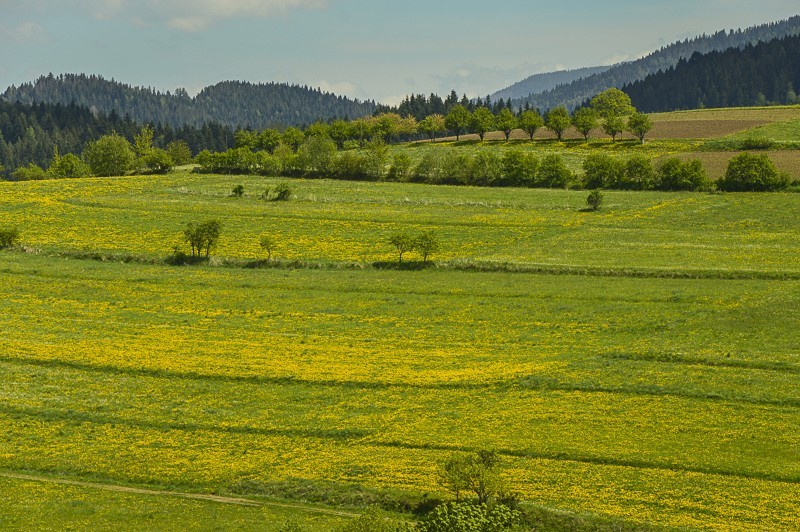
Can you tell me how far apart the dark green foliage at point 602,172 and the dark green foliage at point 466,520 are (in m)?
104

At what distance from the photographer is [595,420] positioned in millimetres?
41125

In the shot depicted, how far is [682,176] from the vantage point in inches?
4793

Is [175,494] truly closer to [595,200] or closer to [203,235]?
[203,235]

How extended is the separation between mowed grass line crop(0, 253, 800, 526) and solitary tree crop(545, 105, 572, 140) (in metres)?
110

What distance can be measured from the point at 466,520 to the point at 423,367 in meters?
23.2

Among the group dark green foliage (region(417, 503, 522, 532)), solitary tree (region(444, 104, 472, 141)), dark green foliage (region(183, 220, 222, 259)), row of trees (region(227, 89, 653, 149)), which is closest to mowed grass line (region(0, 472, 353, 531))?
dark green foliage (region(417, 503, 522, 532))

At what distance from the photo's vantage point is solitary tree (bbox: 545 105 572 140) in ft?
580

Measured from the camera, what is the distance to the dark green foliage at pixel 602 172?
413ft

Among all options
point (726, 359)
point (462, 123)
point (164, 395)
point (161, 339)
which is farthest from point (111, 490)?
point (462, 123)

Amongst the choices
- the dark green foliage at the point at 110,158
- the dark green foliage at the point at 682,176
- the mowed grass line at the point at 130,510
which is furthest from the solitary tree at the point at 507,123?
the mowed grass line at the point at 130,510

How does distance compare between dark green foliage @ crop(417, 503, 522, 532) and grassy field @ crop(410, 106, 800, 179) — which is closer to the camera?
dark green foliage @ crop(417, 503, 522, 532)

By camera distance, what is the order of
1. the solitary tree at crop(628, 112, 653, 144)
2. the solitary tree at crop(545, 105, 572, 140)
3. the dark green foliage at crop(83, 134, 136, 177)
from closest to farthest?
the solitary tree at crop(628, 112, 653, 144) → the dark green foliage at crop(83, 134, 136, 177) → the solitary tree at crop(545, 105, 572, 140)

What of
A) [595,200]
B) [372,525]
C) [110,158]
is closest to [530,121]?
[595,200]

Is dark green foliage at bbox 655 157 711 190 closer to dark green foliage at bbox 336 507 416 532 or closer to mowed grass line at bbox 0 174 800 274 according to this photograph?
mowed grass line at bbox 0 174 800 274
